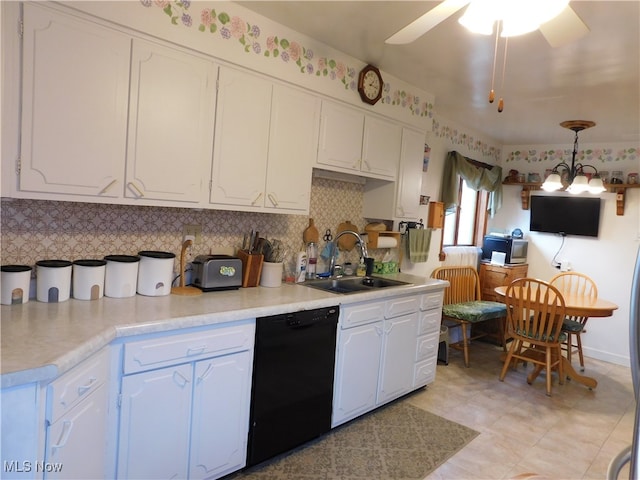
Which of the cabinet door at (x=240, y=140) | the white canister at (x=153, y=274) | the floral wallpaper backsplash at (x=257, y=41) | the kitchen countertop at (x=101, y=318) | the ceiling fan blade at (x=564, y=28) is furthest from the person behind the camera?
the cabinet door at (x=240, y=140)

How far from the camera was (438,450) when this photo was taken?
8.52 feet

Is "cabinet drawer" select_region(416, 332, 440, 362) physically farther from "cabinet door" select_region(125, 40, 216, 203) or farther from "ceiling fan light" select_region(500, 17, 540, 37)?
"ceiling fan light" select_region(500, 17, 540, 37)

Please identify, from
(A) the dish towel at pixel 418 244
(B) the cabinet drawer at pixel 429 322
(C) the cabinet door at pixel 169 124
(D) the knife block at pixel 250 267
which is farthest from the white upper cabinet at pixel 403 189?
(C) the cabinet door at pixel 169 124

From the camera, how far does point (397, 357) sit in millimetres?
3070

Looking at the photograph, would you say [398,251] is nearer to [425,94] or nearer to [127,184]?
[425,94]

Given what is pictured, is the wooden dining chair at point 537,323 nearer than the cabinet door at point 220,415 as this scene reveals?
No

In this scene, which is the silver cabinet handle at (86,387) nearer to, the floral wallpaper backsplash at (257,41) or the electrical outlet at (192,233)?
the electrical outlet at (192,233)

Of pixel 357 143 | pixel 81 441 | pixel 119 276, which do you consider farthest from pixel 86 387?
pixel 357 143

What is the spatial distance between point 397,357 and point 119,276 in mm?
1968

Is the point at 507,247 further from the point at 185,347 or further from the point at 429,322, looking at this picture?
the point at 185,347

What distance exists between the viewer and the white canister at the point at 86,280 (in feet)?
6.38

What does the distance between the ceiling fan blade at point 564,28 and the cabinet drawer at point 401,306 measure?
1.83 meters

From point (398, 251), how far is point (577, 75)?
75.7 inches

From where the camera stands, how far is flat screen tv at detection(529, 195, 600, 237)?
4.81 m
